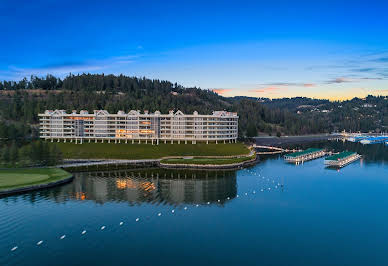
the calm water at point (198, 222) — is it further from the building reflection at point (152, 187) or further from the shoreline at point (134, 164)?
the shoreline at point (134, 164)

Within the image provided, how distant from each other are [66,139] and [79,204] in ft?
271

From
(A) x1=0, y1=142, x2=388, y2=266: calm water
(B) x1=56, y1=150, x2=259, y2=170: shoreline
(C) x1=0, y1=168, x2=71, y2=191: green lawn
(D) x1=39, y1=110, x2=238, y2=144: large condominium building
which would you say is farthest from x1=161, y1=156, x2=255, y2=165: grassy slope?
(C) x1=0, y1=168, x2=71, y2=191: green lawn

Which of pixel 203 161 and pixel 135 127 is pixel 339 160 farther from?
pixel 135 127

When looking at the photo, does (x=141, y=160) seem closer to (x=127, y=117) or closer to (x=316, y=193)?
(x=127, y=117)

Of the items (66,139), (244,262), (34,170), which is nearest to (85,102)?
(66,139)

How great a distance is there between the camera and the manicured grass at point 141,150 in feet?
362

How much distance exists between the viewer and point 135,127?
136000 millimetres

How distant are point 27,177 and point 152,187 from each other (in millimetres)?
28469

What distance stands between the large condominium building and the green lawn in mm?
49190

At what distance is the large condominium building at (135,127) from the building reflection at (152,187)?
128 ft

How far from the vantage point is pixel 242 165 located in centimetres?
10362

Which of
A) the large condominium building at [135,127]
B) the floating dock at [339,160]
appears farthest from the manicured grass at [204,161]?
the floating dock at [339,160]

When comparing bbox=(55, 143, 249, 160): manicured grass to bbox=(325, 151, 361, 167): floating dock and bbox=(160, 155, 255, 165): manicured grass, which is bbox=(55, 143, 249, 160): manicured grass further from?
bbox=(325, 151, 361, 167): floating dock

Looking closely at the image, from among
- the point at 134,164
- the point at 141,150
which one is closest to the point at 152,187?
the point at 134,164
